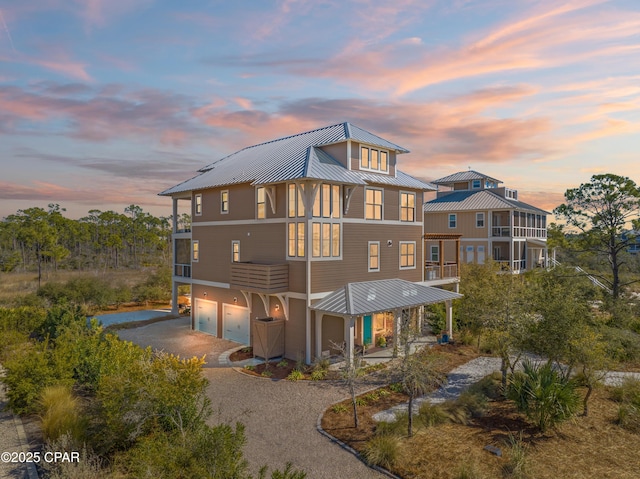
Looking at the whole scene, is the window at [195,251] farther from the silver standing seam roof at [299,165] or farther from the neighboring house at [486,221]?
the neighboring house at [486,221]

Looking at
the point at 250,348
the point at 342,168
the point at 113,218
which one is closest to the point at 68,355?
the point at 250,348

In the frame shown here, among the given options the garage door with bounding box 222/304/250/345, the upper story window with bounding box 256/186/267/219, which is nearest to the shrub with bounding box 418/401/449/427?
the garage door with bounding box 222/304/250/345

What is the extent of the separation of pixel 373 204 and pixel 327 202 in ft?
11.6

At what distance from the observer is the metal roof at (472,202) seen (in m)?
37.6

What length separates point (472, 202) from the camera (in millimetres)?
39531

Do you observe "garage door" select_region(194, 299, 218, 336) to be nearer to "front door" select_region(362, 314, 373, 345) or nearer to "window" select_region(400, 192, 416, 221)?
"front door" select_region(362, 314, 373, 345)

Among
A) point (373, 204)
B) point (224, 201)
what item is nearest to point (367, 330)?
point (373, 204)

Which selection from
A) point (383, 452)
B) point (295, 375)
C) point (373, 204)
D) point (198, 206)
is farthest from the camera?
point (198, 206)

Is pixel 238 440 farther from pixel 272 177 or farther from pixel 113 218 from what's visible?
pixel 113 218

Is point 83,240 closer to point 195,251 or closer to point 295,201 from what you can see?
point 195,251

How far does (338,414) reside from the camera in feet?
41.4

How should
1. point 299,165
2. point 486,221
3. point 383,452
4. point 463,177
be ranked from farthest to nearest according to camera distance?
point 463,177 < point 486,221 < point 299,165 < point 383,452

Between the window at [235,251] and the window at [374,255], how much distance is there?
7.20 m

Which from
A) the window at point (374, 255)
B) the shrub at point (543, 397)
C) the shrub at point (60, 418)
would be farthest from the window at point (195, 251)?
the shrub at point (543, 397)
